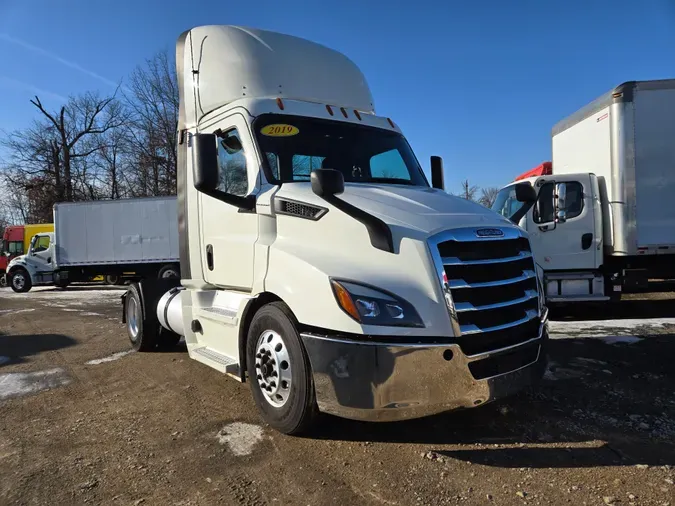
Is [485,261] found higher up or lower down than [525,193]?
lower down

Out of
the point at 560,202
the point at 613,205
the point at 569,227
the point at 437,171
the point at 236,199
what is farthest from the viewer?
the point at 569,227

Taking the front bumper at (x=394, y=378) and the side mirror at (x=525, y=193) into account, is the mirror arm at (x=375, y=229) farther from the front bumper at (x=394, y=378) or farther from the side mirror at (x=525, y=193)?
the side mirror at (x=525, y=193)

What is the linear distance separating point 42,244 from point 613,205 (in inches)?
889

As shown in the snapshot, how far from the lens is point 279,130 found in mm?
4348

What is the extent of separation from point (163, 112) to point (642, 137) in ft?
99.3

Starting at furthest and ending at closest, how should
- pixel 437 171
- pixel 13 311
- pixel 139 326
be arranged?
pixel 13 311, pixel 139 326, pixel 437 171

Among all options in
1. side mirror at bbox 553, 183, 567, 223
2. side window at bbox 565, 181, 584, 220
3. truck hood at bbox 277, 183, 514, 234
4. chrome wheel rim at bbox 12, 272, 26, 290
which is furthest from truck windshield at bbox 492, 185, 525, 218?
chrome wheel rim at bbox 12, 272, 26, 290

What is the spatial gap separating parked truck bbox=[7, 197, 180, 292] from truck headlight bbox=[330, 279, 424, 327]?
55.0 feet

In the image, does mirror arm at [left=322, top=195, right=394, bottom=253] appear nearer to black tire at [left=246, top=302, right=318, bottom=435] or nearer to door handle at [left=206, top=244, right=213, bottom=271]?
black tire at [left=246, top=302, right=318, bottom=435]

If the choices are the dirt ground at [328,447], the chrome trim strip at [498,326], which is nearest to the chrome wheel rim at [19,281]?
the dirt ground at [328,447]

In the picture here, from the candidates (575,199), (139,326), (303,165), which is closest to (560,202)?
(575,199)

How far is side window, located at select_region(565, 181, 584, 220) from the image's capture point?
26.7ft

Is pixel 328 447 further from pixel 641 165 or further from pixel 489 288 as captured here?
pixel 641 165

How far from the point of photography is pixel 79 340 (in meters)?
8.11
